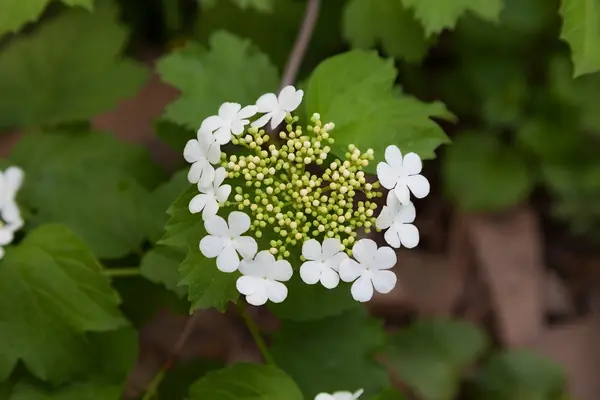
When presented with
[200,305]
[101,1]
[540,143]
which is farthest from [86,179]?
[540,143]

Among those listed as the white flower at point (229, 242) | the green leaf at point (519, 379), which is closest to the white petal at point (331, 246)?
the white flower at point (229, 242)

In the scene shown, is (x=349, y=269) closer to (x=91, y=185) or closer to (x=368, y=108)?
(x=368, y=108)

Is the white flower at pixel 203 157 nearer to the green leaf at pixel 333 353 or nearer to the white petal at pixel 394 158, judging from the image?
the white petal at pixel 394 158

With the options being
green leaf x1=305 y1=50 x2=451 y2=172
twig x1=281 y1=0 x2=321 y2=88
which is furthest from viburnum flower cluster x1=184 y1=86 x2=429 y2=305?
twig x1=281 y1=0 x2=321 y2=88

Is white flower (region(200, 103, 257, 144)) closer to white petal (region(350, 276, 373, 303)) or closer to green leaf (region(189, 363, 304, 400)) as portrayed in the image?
white petal (region(350, 276, 373, 303))

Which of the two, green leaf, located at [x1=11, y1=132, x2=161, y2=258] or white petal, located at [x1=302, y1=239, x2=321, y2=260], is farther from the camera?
green leaf, located at [x1=11, y1=132, x2=161, y2=258]

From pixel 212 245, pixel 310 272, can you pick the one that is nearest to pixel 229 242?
pixel 212 245

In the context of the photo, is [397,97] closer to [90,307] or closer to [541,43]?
[90,307]
